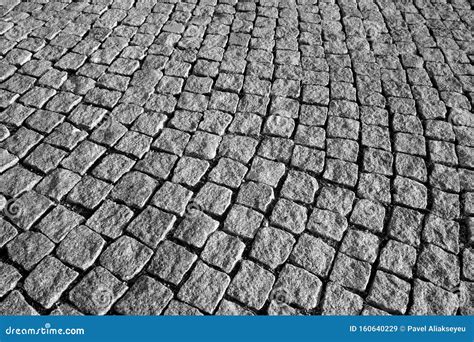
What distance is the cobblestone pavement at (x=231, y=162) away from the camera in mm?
2920

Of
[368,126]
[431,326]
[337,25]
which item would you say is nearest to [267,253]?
[431,326]

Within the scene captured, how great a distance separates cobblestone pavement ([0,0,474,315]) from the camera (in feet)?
9.58

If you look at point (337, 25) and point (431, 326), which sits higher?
point (337, 25)

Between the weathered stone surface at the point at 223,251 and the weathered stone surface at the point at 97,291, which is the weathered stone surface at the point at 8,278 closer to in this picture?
the weathered stone surface at the point at 97,291

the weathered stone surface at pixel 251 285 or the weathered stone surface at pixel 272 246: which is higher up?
the weathered stone surface at pixel 272 246

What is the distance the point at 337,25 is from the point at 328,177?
8.89 ft

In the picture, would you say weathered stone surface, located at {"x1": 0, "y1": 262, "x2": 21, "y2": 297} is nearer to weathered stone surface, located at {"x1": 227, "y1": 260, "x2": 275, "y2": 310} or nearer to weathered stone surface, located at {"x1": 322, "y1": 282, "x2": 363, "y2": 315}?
weathered stone surface, located at {"x1": 227, "y1": 260, "x2": 275, "y2": 310}

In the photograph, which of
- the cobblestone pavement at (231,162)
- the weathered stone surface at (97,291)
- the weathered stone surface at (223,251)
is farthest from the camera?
the weathered stone surface at (223,251)

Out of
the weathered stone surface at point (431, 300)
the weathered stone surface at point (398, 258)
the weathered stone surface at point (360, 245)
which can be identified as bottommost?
the weathered stone surface at point (431, 300)

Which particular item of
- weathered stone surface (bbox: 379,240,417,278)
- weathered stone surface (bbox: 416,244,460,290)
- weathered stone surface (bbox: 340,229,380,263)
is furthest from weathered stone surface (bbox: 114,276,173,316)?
weathered stone surface (bbox: 416,244,460,290)

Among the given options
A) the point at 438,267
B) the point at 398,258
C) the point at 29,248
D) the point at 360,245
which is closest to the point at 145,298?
the point at 29,248

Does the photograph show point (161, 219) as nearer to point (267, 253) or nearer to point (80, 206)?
point (80, 206)

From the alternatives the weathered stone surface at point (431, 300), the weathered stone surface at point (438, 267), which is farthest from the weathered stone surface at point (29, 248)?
the weathered stone surface at point (438, 267)

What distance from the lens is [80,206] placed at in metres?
3.31
